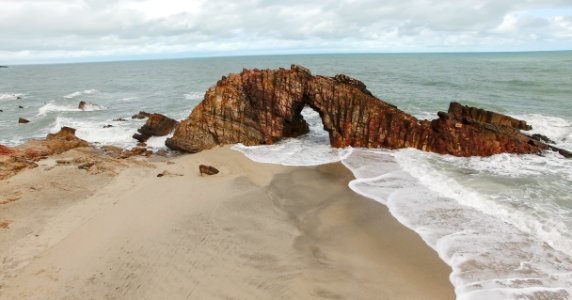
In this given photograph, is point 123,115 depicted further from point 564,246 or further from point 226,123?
point 564,246

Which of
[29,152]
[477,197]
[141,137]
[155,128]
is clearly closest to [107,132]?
[141,137]

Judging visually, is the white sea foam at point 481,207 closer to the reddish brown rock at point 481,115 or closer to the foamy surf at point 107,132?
the reddish brown rock at point 481,115

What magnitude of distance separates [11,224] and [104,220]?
2.76 metres

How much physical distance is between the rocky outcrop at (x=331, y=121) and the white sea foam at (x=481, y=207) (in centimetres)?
84

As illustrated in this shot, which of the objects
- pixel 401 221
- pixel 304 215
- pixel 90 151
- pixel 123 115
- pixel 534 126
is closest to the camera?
pixel 401 221

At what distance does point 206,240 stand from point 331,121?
11.4 metres

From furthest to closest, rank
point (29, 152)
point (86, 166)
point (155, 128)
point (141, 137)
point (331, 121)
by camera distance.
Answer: point (141, 137), point (155, 128), point (331, 121), point (29, 152), point (86, 166)

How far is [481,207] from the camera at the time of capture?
42.2 feet

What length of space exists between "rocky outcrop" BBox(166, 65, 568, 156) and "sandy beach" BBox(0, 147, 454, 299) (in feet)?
15.6

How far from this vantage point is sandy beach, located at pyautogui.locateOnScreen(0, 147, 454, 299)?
9.16 meters

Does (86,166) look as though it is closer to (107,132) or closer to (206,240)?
(206,240)

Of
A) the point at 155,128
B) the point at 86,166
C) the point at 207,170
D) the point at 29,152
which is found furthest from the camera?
the point at 155,128

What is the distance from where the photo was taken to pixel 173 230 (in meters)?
11.8

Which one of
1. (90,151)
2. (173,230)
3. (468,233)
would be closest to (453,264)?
(468,233)
